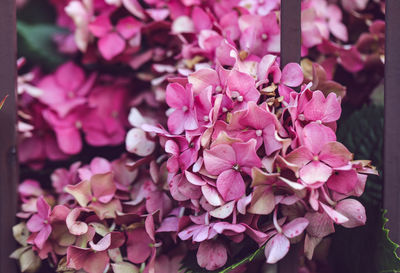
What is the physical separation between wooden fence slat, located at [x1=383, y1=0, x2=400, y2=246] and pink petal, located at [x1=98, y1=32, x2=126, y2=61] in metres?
0.47

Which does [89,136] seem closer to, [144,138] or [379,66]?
[144,138]

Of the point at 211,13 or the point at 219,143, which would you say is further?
the point at 211,13

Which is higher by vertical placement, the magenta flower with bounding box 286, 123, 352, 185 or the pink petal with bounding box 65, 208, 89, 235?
the magenta flower with bounding box 286, 123, 352, 185

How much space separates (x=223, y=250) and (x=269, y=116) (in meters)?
0.20

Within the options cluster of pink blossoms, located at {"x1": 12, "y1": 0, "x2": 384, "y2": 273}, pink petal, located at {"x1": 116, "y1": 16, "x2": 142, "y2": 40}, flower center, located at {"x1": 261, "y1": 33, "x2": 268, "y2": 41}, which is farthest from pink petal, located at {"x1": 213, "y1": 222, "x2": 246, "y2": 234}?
pink petal, located at {"x1": 116, "y1": 16, "x2": 142, "y2": 40}

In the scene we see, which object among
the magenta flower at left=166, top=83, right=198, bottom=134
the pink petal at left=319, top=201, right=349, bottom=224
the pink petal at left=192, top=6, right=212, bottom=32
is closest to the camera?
the pink petal at left=319, top=201, right=349, bottom=224

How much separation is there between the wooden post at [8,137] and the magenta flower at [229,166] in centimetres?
33

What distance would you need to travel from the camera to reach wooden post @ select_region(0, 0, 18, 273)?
725 millimetres

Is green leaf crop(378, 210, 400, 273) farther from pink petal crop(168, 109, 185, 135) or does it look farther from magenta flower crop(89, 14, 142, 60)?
magenta flower crop(89, 14, 142, 60)

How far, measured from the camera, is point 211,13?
829 mm

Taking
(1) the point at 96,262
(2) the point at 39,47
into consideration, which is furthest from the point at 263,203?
(2) the point at 39,47

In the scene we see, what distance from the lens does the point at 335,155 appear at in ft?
1.97

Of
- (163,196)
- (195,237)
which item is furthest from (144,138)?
(195,237)

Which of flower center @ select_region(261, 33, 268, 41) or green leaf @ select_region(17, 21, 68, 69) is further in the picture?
green leaf @ select_region(17, 21, 68, 69)
